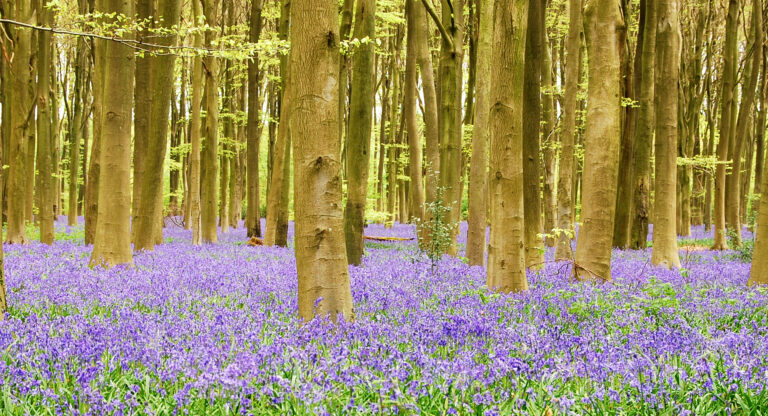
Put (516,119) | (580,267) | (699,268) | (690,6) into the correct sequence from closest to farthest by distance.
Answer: (516,119) → (580,267) → (699,268) → (690,6)

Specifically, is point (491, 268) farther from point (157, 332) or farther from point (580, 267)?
point (157, 332)

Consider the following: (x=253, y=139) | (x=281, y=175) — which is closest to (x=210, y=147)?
(x=253, y=139)

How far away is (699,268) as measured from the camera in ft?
34.8

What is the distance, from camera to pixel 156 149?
12234mm

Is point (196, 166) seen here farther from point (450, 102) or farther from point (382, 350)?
point (382, 350)

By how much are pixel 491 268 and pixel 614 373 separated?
383cm

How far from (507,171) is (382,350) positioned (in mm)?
3955

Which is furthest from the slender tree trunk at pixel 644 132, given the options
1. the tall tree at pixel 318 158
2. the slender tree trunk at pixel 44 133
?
the slender tree trunk at pixel 44 133

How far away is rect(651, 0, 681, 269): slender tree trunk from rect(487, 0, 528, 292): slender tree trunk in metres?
4.97

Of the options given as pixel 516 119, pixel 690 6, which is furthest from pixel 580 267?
pixel 690 6

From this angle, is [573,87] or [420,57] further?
[420,57]

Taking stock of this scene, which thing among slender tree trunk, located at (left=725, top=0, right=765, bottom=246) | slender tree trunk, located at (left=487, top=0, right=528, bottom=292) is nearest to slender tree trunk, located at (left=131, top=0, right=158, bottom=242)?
slender tree trunk, located at (left=487, top=0, right=528, bottom=292)

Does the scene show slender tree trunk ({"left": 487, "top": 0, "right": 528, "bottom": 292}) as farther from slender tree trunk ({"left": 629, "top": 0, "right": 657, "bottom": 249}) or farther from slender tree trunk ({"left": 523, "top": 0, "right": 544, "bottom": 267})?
slender tree trunk ({"left": 629, "top": 0, "right": 657, "bottom": 249})

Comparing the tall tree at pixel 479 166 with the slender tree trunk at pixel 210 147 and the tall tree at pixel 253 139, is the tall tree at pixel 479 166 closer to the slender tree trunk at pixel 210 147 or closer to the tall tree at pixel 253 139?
the slender tree trunk at pixel 210 147
